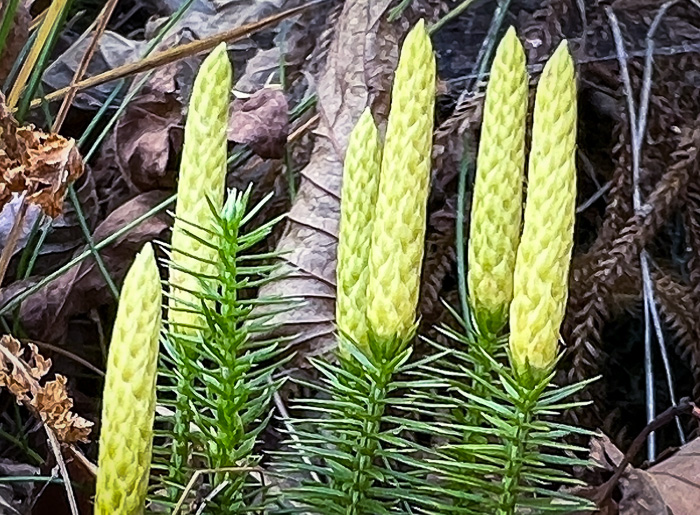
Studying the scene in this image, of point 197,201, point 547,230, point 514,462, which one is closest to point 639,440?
point 514,462

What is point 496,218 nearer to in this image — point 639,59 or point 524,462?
point 524,462

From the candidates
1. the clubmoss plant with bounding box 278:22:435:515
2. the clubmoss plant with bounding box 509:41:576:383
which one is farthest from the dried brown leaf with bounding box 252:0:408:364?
the clubmoss plant with bounding box 509:41:576:383

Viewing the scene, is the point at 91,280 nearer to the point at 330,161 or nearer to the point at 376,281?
the point at 330,161

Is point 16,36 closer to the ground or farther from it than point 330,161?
farther from it

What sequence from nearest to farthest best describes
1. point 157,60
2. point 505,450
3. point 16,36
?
point 505,450
point 16,36
point 157,60

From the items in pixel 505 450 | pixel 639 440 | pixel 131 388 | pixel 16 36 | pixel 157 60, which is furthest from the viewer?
pixel 157 60

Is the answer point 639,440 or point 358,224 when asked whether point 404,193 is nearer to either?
point 358,224

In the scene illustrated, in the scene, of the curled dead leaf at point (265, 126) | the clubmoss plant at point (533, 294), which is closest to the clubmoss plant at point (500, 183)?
the clubmoss plant at point (533, 294)

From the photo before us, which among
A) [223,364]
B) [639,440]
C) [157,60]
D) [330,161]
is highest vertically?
[157,60]

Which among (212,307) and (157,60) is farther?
(157,60)
